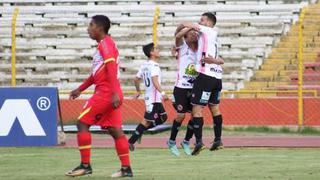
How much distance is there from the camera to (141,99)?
25.0 metres

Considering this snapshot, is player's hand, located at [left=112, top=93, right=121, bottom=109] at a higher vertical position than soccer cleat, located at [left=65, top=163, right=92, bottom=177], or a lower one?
higher

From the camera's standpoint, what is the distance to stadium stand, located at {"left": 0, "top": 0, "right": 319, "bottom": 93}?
84.7 feet

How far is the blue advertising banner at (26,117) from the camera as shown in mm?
18484

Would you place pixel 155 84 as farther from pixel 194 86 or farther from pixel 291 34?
pixel 291 34

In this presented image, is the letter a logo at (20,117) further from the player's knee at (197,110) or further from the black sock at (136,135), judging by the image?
the player's knee at (197,110)

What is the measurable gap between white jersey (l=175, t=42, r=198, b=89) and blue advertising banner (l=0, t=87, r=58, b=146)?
3.32m

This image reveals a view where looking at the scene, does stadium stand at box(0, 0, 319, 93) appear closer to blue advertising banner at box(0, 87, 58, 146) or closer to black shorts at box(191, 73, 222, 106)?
blue advertising banner at box(0, 87, 58, 146)

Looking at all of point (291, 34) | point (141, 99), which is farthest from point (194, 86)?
point (291, 34)

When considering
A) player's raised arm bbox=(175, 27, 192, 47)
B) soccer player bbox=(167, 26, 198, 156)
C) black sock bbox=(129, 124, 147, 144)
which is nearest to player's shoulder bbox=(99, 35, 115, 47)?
player's raised arm bbox=(175, 27, 192, 47)

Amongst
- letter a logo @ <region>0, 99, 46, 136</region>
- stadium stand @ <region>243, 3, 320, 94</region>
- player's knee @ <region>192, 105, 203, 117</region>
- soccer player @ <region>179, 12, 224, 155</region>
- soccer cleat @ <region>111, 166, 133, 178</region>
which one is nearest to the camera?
soccer cleat @ <region>111, 166, 133, 178</region>

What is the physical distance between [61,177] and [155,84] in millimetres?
6289

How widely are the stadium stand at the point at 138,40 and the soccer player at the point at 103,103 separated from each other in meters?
13.6

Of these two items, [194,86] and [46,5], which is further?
[46,5]

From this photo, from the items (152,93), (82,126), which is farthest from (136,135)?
(82,126)
